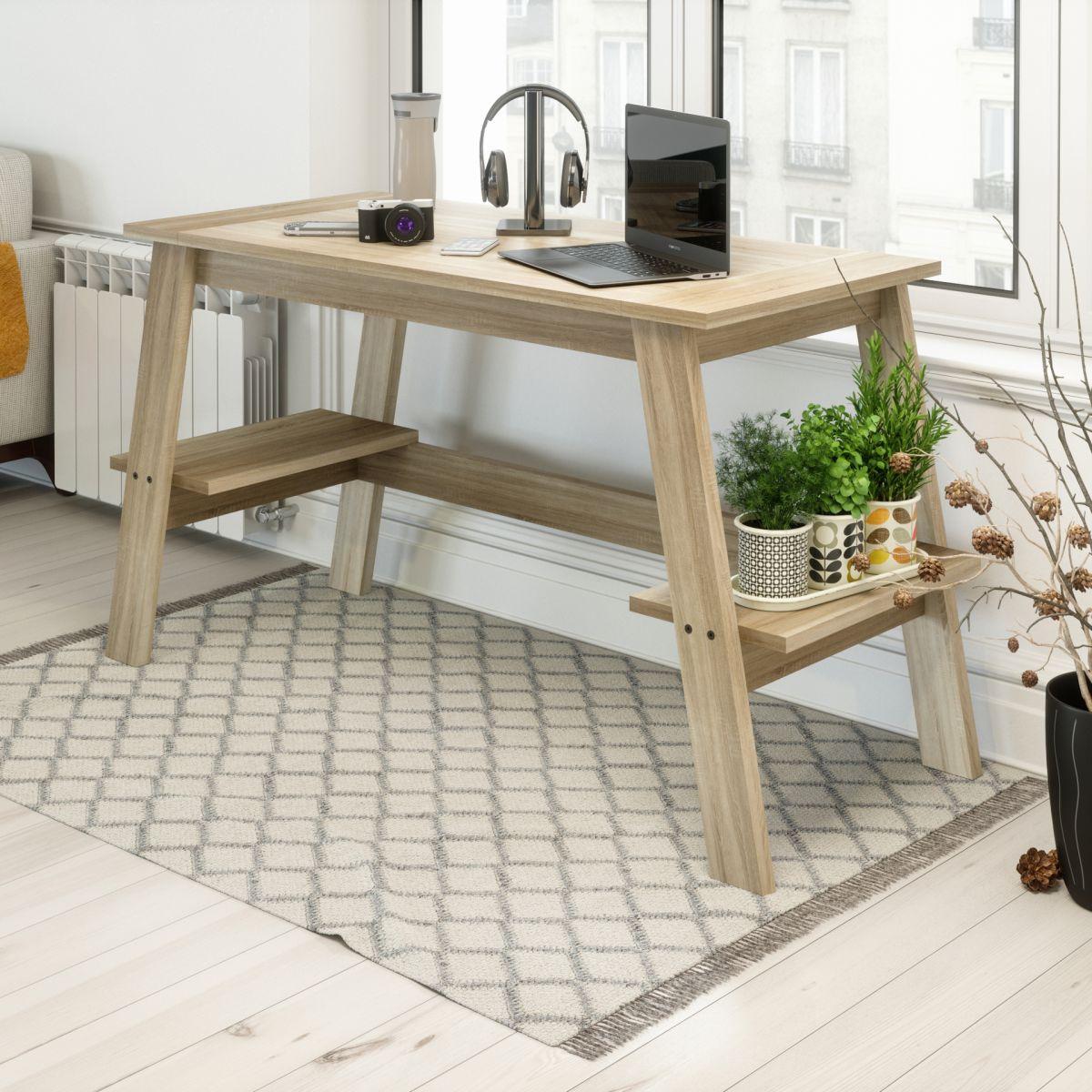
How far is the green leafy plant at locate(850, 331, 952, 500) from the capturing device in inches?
85.3

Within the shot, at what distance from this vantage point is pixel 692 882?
212 centimetres

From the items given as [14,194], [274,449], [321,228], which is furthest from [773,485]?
[14,194]

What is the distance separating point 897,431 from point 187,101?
6.27 feet

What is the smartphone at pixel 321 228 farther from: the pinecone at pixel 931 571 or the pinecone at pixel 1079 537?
the pinecone at pixel 1079 537

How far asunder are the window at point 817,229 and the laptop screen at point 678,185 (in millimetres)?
449

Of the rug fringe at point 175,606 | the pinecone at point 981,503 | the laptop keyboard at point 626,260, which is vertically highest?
the laptop keyboard at point 626,260

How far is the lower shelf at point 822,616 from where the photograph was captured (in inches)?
79.7

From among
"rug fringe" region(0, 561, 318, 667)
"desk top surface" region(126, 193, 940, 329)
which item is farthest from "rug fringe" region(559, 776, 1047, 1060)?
"rug fringe" region(0, 561, 318, 667)

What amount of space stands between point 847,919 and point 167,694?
128 centimetres

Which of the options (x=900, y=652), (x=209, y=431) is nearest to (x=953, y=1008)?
(x=900, y=652)

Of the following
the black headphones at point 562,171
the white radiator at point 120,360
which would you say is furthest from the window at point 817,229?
the white radiator at point 120,360

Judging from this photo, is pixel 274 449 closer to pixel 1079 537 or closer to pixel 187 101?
pixel 187 101

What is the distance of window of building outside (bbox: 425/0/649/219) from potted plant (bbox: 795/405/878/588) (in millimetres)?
925

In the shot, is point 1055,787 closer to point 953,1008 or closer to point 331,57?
point 953,1008
